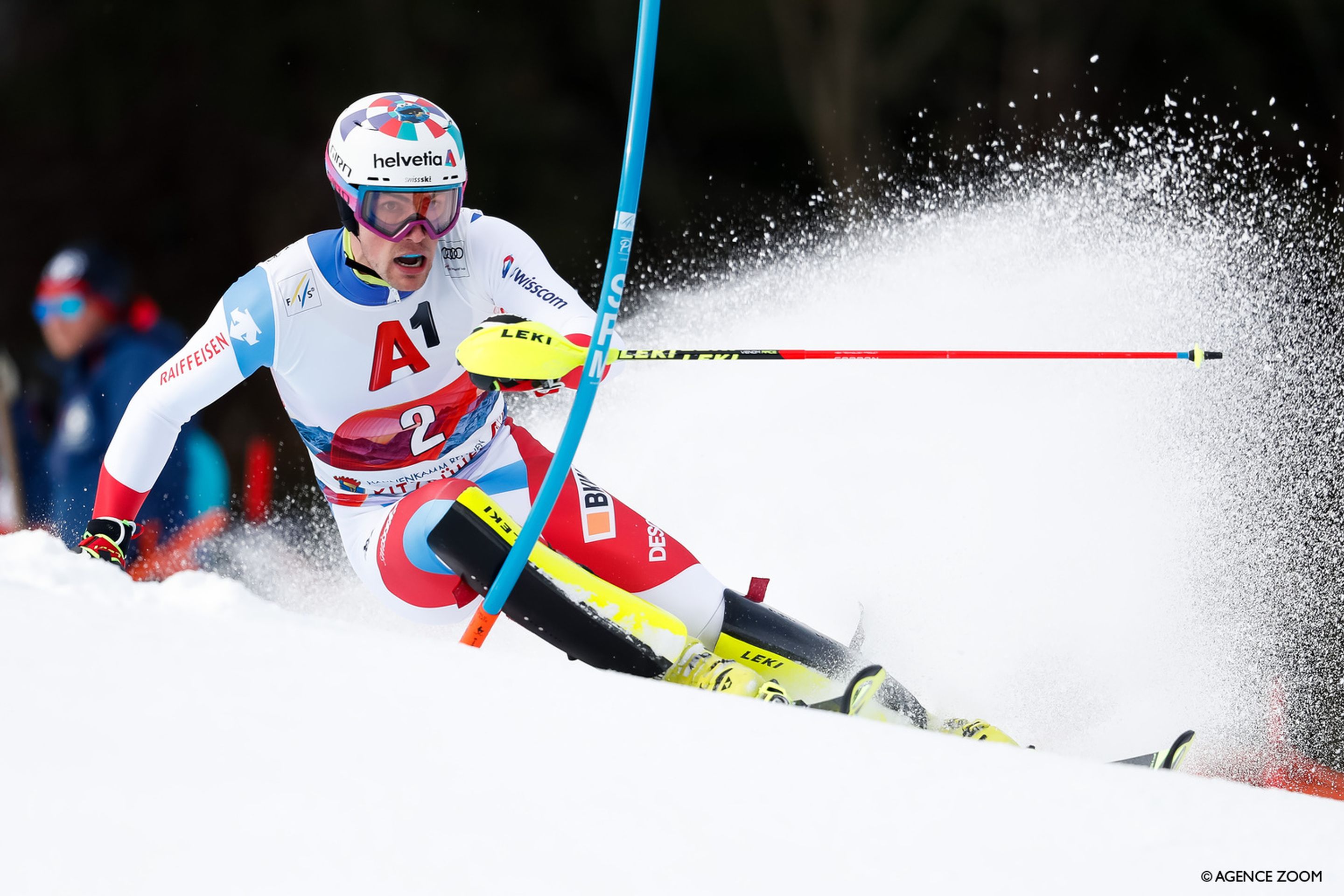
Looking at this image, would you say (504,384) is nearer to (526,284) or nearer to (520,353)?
(520,353)

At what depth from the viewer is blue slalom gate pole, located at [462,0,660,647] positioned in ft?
7.77

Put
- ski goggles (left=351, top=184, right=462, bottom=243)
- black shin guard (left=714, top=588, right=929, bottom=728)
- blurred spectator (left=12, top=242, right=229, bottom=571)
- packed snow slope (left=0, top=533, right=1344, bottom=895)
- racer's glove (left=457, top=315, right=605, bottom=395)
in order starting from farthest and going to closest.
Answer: blurred spectator (left=12, top=242, right=229, bottom=571), black shin guard (left=714, top=588, right=929, bottom=728), ski goggles (left=351, top=184, right=462, bottom=243), racer's glove (left=457, top=315, right=605, bottom=395), packed snow slope (left=0, top=533, right=1344, bottom=895)

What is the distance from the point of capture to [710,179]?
1091 cm

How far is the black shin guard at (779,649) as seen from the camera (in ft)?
9.58

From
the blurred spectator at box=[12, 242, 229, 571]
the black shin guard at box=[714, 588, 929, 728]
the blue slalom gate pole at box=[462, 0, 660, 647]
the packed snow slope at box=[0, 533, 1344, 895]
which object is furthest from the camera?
the blurred spectator at box=[12, 242, 229, 571]

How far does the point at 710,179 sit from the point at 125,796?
9.72m

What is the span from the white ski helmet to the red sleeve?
677mm

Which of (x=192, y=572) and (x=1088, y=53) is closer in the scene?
(x=192, y=572)

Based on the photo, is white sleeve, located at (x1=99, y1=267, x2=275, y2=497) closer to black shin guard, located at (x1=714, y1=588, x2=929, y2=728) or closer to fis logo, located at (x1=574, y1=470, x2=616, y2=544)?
fis logo, located at (x1=574, y1=470, x2=616, y2=544)

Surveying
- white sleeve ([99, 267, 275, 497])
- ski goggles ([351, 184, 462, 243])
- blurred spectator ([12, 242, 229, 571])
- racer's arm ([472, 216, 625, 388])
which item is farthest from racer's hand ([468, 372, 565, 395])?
blurred spectator ([12, 242, 229, 571])

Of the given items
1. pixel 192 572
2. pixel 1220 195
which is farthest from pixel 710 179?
pixel 192 572

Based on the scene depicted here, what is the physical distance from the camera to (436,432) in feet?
10.1

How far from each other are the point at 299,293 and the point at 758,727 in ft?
4.65

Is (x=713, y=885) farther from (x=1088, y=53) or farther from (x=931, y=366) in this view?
(x=1088, y=53)
